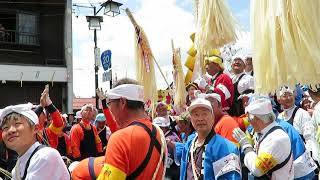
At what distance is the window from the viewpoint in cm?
1798

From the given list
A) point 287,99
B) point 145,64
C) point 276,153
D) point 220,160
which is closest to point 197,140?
point 220,160

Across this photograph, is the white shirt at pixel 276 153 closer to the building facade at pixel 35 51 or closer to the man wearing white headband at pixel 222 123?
the man wearing white headband at pixel 222 123

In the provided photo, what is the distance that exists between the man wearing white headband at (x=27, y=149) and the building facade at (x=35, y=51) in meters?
14.4

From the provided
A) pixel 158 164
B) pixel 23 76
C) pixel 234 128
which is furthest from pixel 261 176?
pixel 23 76

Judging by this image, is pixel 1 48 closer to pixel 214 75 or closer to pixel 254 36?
pixel 214 75

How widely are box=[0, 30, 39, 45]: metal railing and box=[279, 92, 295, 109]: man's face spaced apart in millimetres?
14669

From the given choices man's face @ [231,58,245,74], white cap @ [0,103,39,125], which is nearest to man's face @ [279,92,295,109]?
man's face @ [231,58,245,74]

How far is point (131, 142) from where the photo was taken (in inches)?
98.3

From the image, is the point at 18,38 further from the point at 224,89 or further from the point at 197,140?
the point at 197,140

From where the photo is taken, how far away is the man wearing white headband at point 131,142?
8.02 ft

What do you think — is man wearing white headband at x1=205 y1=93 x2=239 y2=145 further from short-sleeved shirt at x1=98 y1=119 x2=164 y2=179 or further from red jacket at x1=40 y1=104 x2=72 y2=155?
red jacket at x1=40 y1=104 x2=72 y2=155

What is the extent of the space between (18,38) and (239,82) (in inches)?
563

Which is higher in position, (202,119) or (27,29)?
(27,29)

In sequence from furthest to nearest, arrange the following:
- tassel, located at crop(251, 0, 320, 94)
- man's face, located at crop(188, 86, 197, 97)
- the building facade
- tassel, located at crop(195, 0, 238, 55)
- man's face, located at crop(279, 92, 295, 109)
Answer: the building facade
man's face, located at crop(188, 86, 197, 97)
man's face, located at crop(279, 92, 295, 109)
tassel, located at crop(195, 0, 238, 55)
tassel, located at crop(251, 0, 320, 94)
